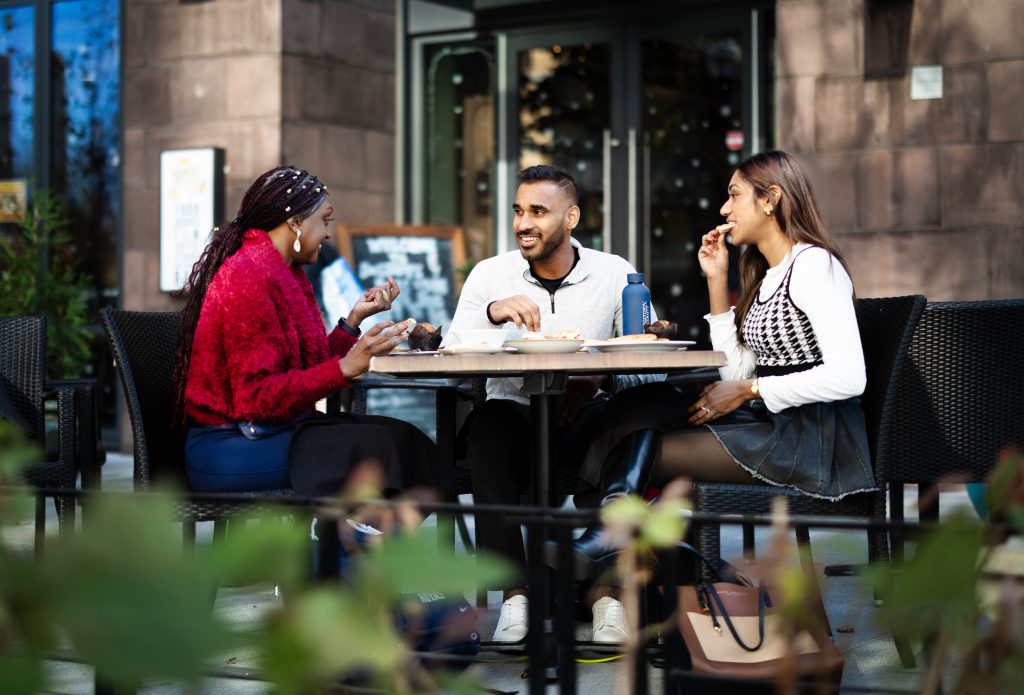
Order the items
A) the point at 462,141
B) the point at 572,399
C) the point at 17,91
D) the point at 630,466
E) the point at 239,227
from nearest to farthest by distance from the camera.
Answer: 1. the point at 630,466
2. the point at 239,227
3. the point at 572,399
4. the point at 462,141
5. the point at 17,91

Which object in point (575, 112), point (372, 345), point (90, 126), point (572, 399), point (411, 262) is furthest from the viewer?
point (90, 126)

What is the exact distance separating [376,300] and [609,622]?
116 cm

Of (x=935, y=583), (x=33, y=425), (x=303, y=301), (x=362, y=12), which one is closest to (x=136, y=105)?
(x=362, y=12)

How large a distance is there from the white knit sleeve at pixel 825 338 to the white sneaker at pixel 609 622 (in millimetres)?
703

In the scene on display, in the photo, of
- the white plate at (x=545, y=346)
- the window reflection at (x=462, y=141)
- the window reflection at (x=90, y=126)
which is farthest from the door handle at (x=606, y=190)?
the white plate at (x=545, y=346)

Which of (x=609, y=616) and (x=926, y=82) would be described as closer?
(x=609, y=616)

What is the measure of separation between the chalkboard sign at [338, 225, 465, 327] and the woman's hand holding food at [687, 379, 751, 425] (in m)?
5.09

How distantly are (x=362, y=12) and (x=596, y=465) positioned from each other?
632cm

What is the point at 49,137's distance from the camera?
1013 cm

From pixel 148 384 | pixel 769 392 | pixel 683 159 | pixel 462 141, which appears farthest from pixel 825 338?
pixel 462 141

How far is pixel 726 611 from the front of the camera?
2.93 meters

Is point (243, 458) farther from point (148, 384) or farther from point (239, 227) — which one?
point (239, 227)

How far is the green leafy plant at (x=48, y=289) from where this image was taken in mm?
9055

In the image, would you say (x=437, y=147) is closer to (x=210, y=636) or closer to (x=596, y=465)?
(x=596, y=465)
